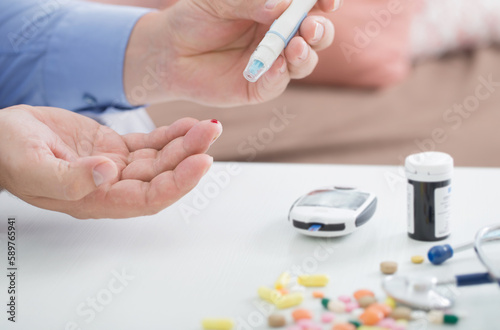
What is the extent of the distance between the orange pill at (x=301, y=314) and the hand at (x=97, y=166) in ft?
0.57

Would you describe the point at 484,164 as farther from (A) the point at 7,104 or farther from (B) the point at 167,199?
(A) the point at 7,104

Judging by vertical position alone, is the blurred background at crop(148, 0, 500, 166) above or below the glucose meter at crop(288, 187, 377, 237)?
below

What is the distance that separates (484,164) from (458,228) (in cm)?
53

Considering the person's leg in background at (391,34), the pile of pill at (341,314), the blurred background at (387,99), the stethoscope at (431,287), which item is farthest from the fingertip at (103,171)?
the person's leg in background at (391,34)

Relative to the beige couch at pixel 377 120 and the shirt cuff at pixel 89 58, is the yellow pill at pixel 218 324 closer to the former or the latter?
the shirt cuff at pixel 89 58

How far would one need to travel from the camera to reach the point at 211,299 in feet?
1.73

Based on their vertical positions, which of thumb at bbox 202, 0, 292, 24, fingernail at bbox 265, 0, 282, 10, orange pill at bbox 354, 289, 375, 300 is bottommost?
orange pill at bbox 354, 289, 375, 300

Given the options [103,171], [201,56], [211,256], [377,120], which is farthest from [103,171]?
[377,120]

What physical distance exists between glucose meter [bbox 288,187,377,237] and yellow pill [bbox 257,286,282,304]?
0.11 m

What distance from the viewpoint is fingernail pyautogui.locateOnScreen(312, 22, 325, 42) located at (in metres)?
0.73

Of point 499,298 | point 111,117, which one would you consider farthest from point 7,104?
point 499,298

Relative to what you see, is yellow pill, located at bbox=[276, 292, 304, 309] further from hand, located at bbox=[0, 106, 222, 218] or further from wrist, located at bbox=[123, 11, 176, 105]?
wrist, located at bbox=[123, 11, 176, 105]

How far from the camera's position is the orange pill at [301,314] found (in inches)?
19.0

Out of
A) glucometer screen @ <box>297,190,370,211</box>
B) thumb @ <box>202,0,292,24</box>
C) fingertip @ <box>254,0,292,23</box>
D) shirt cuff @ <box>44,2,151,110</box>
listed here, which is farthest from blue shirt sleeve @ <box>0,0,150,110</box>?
glucometer screen @ <box>297,190,370,211</box>
